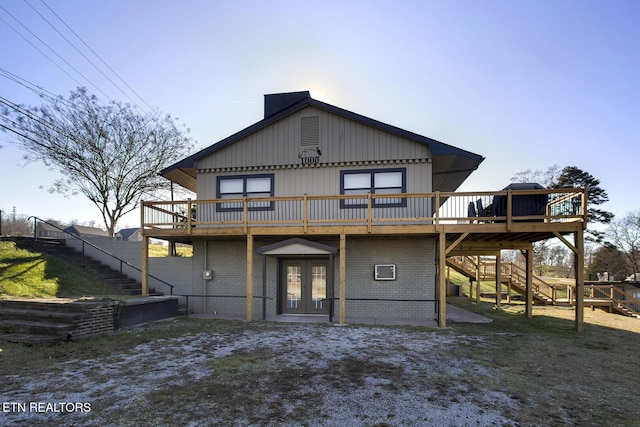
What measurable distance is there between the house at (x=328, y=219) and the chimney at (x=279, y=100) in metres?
2.12

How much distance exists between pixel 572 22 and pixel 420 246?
29.6 feet

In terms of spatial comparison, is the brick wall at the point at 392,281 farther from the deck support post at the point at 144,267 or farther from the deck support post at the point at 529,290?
the deck support post at the point at 144,267

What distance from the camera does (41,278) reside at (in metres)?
12.5

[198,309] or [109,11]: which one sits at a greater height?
[109,11]

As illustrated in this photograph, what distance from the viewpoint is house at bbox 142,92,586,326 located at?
37.6 ft

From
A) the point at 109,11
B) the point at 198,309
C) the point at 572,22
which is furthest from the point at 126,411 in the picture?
the point at 572,22

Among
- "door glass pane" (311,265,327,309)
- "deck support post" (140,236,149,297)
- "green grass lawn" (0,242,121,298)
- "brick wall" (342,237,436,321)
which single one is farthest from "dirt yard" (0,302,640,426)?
"green grass lawn" (0,242,121,298)

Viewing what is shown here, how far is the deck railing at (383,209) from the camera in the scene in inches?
419

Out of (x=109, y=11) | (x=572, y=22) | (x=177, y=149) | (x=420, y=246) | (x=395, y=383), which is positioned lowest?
(x=395, y=383)

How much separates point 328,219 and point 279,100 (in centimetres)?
607

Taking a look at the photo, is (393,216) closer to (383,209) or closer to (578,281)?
(383,209)

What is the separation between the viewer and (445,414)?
15.0 feet

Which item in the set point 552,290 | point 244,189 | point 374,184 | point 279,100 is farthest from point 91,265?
point 552,290

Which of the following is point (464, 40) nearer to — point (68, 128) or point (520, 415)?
point (520, 415)
